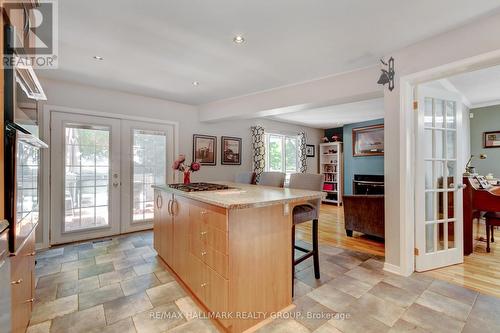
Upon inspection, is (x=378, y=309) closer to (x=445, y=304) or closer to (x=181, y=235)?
(x=445, y=304)

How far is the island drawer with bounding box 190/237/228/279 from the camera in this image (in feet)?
5.23

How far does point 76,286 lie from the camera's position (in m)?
2.28

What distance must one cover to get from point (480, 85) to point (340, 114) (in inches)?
90.7

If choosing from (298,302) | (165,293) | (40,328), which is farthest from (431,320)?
(40,328)

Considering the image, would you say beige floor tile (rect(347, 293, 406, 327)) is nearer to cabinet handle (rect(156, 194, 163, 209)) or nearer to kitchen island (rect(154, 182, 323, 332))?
kitchen island (rect(154, 182, 323, 332))

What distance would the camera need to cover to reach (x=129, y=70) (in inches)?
118

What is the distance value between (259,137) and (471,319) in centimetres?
444

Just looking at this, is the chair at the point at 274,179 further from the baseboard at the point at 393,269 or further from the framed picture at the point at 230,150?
the framed picture at the point at 230,150

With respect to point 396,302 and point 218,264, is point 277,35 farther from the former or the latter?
point 396,302

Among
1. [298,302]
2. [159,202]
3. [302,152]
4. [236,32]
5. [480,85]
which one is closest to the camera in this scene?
[298,302]

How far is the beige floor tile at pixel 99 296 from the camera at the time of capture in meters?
2.00

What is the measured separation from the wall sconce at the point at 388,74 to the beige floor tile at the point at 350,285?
2054mm

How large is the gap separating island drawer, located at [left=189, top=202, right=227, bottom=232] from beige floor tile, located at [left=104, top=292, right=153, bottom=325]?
841 mm

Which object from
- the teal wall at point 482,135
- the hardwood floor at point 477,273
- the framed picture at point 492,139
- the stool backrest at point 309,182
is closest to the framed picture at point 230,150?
the stool backrest at point 309,182
